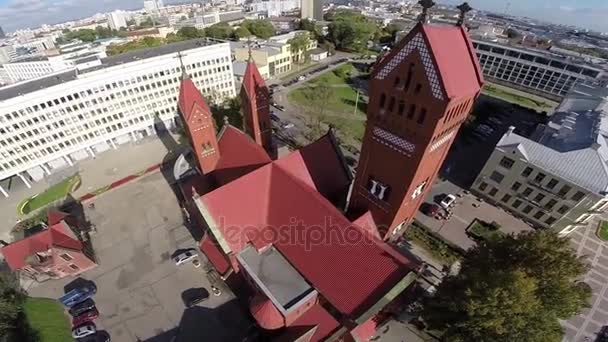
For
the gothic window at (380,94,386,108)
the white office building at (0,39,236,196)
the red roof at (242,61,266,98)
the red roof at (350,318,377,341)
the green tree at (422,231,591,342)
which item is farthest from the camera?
the white office building at (0,39,236,196)

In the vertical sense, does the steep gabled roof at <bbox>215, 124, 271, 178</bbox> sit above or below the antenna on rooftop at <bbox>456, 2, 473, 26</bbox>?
below

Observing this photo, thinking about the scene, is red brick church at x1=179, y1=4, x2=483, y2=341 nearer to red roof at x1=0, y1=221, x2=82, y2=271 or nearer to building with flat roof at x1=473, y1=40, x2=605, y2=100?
red roof at x1=0, y1=221, x2=82, y2=271

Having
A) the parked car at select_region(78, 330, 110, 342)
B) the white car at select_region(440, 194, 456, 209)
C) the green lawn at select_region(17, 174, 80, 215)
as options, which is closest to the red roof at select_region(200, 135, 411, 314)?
the parked car at select_region(78, 330, 110, 342)

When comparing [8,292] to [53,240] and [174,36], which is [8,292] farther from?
[174,36]

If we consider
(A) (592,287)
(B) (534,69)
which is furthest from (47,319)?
(B) (534,69)

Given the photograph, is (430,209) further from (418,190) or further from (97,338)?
(97,338)

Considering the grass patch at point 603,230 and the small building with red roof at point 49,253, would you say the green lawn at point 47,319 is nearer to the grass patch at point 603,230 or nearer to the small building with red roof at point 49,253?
the small building with red roof at point 49,253
